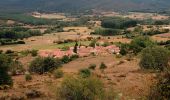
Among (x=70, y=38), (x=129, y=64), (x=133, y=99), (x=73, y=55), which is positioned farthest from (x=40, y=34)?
(x=133, y=99)

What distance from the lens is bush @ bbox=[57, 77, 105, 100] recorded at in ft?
132

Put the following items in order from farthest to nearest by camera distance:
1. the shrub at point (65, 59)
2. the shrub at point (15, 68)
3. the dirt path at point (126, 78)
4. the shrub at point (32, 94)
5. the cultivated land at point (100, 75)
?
the shrub at point (65, 59)
the shrub at point (15, 68)
the shrub at point (32, 94)
the cultivated land at point (100, 75)
the dirt path at point (126, 78)

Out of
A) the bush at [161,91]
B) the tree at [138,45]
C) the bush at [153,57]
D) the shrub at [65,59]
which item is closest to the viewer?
the bush at [161,91]

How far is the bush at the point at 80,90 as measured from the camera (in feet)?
132

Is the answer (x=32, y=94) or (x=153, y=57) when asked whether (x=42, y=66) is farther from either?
(x=32, y=94)

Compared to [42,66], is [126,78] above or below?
above

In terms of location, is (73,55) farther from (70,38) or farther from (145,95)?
(145,95)

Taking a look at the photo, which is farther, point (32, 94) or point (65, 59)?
point (65, 59)

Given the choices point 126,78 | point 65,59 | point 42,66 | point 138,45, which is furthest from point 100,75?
point 138,45

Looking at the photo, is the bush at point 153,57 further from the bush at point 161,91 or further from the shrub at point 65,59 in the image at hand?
the shrub at point 65,59

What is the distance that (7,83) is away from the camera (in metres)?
62.8

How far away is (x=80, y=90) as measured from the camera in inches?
1592

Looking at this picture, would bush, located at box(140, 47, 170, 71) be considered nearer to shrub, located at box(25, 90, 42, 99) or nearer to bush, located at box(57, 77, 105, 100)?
shrub, located at box(25, 90, 42, 99)

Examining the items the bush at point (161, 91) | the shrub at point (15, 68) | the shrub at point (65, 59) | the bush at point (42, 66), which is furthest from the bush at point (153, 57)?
the shrub at point (65, 59)
